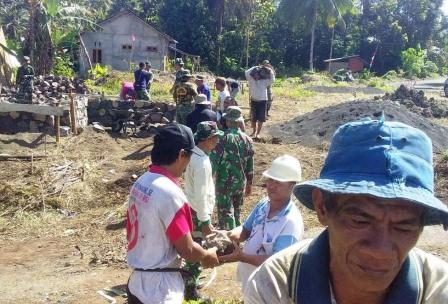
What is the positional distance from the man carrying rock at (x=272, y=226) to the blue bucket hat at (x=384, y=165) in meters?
1.77

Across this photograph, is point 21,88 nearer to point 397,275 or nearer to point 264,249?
point 264,249

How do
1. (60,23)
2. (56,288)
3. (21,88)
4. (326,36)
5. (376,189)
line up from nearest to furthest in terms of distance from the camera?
(376,189)
(56,288)
(21,88)
(60,23)
(326,36)

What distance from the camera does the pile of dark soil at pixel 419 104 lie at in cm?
1883

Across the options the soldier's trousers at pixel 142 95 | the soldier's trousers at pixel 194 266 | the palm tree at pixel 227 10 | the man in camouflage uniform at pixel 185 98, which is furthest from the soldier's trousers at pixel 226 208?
the palm tree at pixel 227 10

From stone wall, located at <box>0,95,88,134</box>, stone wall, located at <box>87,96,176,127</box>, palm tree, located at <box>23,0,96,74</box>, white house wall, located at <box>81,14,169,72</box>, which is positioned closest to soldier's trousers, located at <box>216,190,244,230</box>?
stone wall, located at <box>0,95,88,134</box>

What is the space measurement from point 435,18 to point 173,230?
50.9m

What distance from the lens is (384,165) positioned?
4.23ft

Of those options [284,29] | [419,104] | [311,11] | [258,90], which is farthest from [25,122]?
[284,29]

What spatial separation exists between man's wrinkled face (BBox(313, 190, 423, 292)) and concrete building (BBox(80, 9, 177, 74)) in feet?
108

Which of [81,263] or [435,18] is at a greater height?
[435,18]

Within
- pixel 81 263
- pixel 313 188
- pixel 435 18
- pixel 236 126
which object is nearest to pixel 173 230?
pixel 313 188

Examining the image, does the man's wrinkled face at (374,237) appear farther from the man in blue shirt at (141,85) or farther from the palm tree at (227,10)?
the palm tree at (227,10)

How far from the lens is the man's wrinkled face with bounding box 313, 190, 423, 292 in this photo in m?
1.32

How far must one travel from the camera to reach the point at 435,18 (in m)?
48.4
